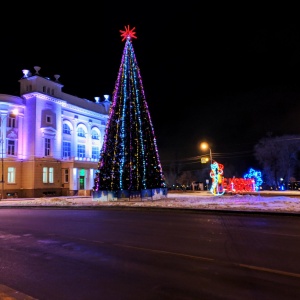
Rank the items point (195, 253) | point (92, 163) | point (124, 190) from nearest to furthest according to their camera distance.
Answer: point (195, 253) < point (124, 190) < point (92, 163)

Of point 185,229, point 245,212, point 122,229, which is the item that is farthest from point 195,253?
point 245,212

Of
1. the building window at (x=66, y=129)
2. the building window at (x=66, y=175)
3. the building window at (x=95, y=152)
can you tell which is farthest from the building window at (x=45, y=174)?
the building window at (x=95, y=152)

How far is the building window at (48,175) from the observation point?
160ft

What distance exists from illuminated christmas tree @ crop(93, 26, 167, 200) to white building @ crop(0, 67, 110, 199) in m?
18.3

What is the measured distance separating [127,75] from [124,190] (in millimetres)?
10033

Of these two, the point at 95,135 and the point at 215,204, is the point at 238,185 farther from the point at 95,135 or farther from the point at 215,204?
the point at 95,135

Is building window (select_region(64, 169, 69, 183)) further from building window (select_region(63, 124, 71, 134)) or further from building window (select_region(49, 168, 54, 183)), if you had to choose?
building window (select_region(63, 124, 71, 134))

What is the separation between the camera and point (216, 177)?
135 feet

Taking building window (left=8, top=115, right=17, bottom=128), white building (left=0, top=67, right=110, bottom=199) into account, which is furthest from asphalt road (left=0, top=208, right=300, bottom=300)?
building window (left=8, top=115, right=17, bottom=128)

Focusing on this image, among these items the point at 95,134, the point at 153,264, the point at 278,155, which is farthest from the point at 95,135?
the point at 153,264

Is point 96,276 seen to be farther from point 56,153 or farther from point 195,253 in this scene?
point 56,153

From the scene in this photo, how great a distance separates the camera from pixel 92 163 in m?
55.6

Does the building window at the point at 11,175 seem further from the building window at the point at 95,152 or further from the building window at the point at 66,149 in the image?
the building window at the point at 95,152

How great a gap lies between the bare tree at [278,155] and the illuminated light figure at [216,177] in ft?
85.5
